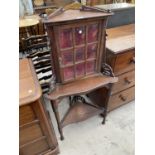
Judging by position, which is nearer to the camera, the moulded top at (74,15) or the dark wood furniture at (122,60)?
the moulded top at (74,15)

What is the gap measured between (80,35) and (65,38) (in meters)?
0.10

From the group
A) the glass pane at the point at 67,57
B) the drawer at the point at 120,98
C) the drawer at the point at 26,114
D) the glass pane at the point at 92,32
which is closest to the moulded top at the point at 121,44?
the glass pane at the point at 92,32

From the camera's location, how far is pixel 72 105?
1.55 metres

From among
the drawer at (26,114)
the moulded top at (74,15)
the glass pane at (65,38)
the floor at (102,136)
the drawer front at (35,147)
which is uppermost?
the moulded top at (74,15)

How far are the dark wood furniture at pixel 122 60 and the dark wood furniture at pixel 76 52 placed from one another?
0.13m

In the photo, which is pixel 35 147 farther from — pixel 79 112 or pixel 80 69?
pixel 80 69

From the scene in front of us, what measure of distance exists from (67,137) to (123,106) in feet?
2.32

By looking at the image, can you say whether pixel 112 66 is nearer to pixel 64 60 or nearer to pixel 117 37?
pixel 117 37

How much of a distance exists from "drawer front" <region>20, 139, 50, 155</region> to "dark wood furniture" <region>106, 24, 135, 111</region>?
739 millimetres

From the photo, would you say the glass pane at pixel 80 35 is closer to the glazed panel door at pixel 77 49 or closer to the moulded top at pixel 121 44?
the glazed panel door at pixel 77 49

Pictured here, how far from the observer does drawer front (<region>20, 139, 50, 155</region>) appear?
117cm

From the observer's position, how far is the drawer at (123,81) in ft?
4.96

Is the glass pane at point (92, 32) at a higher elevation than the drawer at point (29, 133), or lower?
higher
